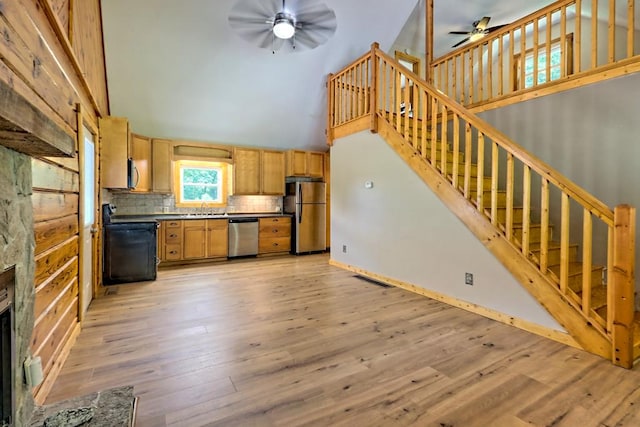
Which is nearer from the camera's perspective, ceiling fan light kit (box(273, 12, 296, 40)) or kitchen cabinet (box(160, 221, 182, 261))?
ceiling fan light kit (box(273, 12, 296, 40))

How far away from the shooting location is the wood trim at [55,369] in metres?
1.70

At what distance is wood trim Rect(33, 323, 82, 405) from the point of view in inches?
66.8

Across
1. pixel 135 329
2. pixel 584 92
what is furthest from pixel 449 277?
pixel 135 329

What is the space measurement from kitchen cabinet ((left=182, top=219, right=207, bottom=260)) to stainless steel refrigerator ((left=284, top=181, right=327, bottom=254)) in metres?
1.78

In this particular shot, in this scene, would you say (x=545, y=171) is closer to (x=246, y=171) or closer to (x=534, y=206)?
(x=534, y=206)

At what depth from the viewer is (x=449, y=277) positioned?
3.41 meters

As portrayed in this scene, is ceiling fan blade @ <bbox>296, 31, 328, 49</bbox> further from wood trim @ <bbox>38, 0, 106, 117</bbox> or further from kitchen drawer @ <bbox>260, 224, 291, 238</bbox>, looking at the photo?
kitchen drawer @ <bbox>260, 224, 291, 238</bbox>

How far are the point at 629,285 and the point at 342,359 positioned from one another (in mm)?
2021

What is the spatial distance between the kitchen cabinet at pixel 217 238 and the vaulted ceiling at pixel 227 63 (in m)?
1.61

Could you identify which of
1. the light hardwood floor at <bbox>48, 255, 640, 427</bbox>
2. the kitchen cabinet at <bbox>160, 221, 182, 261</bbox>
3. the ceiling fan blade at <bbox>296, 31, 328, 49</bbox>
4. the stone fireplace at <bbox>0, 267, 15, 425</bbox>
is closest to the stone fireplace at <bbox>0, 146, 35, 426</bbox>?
the stone fireplace at <bbox>0, 267, 15, 425</bbox>

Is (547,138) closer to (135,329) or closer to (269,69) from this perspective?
(269,69)

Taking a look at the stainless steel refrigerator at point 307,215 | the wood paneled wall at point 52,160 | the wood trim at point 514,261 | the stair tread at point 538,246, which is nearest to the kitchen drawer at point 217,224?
the stainless steel refrigerator at point 307,215

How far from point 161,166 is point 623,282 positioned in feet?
19.7

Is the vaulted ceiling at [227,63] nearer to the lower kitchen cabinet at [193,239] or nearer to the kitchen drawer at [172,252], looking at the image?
the lower kitchen cabinet at [193,239]
